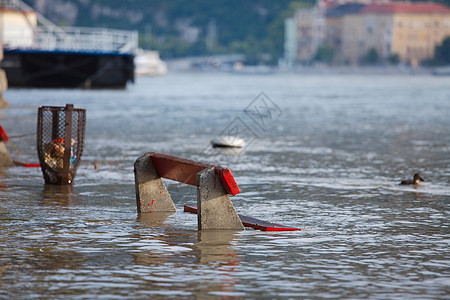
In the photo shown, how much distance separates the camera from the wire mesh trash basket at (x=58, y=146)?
→ 13750 mm

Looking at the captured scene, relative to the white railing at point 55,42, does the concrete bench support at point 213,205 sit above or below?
below

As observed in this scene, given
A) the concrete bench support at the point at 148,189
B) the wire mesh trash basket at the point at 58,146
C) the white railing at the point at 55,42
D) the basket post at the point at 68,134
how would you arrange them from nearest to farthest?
the concrete bench support at the point at 148,189, the basket post at the point at 68,134, the wire mesh trash basket at the point at 58,146, the white railing at the point at 55,42

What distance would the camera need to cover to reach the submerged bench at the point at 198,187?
33.1ft

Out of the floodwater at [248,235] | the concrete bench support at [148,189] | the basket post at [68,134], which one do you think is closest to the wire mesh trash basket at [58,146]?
the basket post at [68,134]

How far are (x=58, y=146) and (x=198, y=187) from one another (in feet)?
14.5

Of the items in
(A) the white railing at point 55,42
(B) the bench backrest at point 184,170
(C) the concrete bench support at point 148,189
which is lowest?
(C) the concrete bench support at point 148,189

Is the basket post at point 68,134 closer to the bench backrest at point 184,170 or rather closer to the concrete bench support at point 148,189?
the concrete bench support at point 148,189

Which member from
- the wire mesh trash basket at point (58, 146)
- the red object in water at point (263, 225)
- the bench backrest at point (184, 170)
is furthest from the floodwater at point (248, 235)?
the bench backrest at point (184, 170)

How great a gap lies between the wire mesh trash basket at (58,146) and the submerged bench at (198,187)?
93.6 inches

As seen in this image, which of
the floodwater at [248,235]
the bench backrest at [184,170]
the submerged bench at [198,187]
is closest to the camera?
the floodwater at [248,235]

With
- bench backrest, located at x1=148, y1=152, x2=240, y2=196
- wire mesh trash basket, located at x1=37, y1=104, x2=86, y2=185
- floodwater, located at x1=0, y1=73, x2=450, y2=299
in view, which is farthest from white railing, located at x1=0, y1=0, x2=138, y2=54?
bench backrest, located at x1=148, y1=152, x2=240, y2=196

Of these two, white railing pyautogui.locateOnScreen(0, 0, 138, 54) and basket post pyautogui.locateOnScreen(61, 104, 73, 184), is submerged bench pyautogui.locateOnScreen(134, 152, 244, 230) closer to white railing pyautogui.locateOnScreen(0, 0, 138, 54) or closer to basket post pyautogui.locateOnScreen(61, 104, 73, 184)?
basket post pyautogui.locateOnScreen(61, 104, 73, 184)

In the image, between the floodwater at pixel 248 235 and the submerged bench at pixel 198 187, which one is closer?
the floodwater at pixel 248 235

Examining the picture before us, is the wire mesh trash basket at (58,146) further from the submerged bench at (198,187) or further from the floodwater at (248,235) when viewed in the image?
the submerged bench at (198,187)
